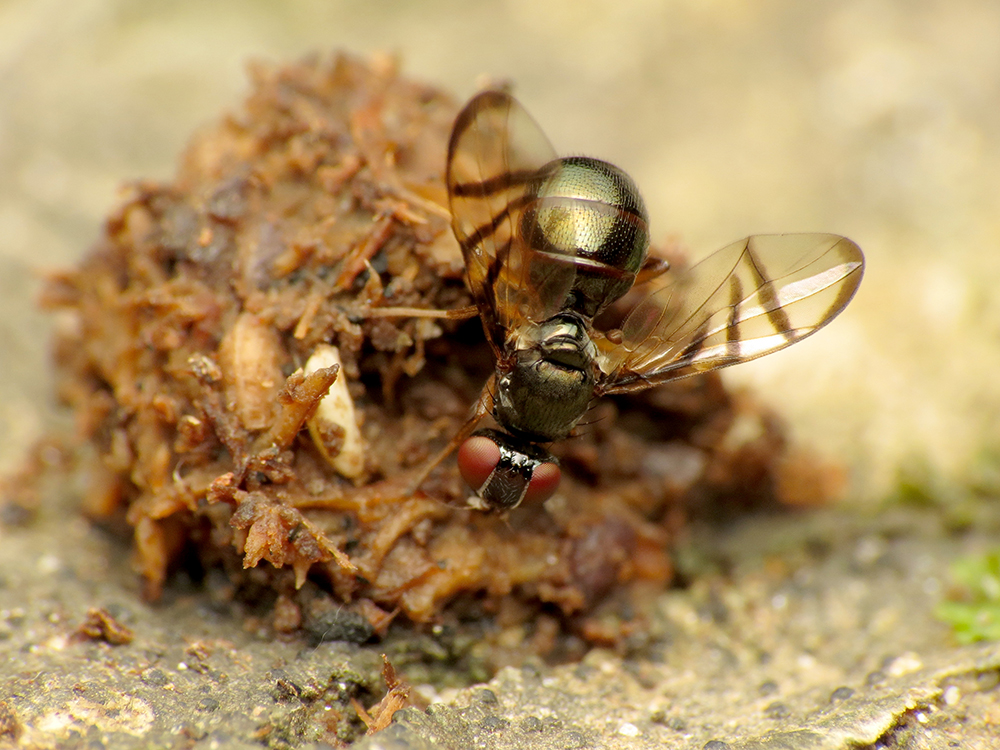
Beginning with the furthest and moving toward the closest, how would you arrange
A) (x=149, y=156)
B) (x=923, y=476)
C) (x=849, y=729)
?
1. (x=149, y=156)
2. (x=923, y=476)
3. (x=849, y=729)

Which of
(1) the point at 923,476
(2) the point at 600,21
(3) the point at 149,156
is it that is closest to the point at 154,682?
(1) the point at 923,476

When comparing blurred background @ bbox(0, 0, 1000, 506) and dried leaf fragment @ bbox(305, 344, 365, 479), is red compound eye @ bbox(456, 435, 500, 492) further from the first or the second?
blurred background @ bbox(0, 0, 1000, 506)

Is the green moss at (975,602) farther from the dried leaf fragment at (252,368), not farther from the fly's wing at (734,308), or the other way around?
the dried leaf fragment at (252,368)

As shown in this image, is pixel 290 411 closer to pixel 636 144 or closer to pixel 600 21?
pixel 636 144

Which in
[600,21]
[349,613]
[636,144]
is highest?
[600,21]

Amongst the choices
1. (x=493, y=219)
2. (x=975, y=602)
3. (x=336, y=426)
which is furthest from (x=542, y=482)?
(x=975, y=602)

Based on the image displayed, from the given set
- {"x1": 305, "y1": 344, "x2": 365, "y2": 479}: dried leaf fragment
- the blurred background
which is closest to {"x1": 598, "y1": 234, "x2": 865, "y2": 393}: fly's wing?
{"x1": 305, "y1": 344, "x2": 365, "y2": 479}: dried leaf fragment
